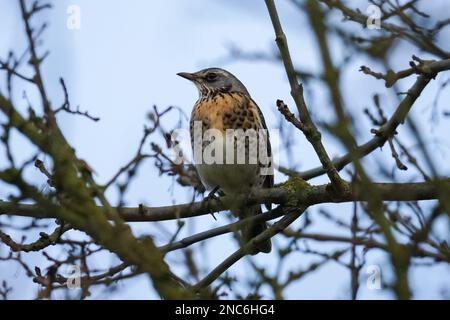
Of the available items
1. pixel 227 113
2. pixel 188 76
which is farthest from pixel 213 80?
pixel 227 113

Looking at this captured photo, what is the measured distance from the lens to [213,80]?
374 inches

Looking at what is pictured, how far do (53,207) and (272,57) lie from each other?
232 centimetres

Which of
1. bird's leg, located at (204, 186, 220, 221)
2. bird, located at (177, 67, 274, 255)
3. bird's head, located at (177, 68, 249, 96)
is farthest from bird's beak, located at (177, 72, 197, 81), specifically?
bird's leg, located at (204, 186, 220, 221)

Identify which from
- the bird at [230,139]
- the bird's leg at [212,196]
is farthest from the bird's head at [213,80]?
the bird's leg at [212,196]

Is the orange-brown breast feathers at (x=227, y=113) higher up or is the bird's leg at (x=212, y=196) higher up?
the orange-brown breast feathers at (x=227, y=113)

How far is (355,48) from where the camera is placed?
416 cm

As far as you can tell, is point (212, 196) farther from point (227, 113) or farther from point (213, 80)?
point (213, 80)

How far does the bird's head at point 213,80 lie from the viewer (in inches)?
370

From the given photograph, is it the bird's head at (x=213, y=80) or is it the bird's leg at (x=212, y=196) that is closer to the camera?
the bird's leg at (x=212, y=196)

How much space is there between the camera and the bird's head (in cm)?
941

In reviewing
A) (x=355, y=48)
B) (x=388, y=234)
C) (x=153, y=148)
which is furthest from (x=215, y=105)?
(x=388, y=234)

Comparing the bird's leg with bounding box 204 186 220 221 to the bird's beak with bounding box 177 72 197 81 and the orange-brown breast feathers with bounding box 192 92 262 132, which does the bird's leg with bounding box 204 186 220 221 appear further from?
the bird's beak with bounding box 177 72 197 81

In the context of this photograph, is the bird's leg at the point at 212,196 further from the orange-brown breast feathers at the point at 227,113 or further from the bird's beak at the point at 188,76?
the bird's beak at the point at 188,76
